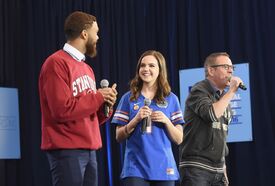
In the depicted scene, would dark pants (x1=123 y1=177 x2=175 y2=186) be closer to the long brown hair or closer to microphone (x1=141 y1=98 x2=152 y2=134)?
microphone (x1=141 y1=98 x2=152 y2=134)

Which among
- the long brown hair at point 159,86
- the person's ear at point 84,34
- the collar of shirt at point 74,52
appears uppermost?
the person's ear at point 84,34

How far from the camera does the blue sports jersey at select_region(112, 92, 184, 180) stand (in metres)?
3.10

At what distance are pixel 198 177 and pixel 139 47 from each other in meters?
3.23

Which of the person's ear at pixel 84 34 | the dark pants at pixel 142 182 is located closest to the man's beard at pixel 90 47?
the person's ear at pixel 84 34

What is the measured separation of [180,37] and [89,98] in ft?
11.7

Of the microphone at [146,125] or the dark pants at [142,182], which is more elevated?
the microphone at [146,125]

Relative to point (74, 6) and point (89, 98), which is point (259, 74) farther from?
point (89, 98)

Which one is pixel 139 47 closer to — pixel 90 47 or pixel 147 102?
pixel 147 102

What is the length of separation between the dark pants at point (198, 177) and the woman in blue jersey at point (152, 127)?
0.12 meters

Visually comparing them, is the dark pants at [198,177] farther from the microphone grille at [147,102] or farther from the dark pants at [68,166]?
the dark pants at [68,166]

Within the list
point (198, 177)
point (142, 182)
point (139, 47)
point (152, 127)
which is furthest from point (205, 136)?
point (139, 47)

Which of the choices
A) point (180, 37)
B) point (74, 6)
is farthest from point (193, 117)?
point (74, 6)

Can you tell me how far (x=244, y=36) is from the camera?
18.5 feet

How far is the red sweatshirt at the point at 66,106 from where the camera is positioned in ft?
8.38
